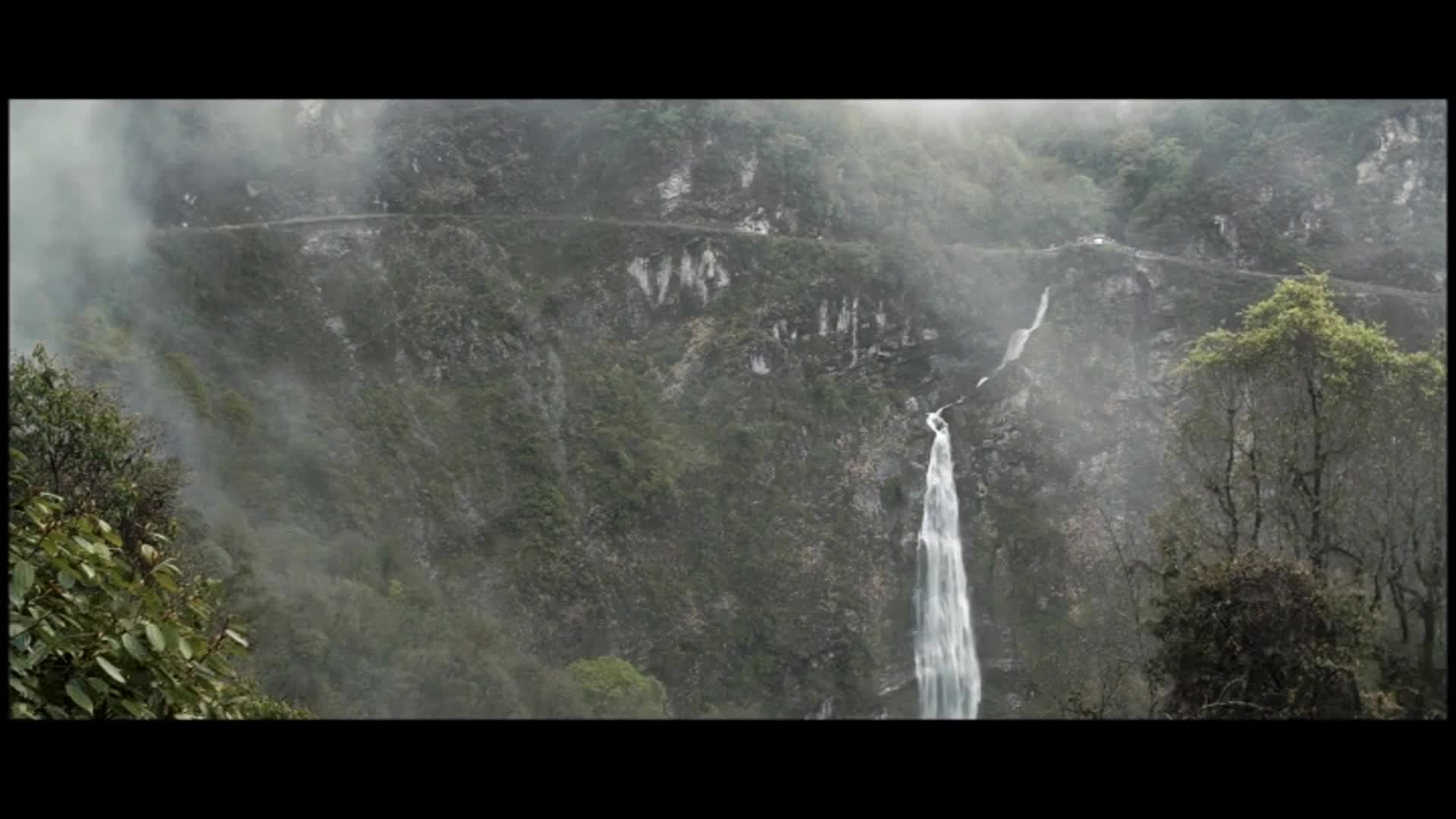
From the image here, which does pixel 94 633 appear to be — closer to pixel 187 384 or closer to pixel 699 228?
pixel 187 384

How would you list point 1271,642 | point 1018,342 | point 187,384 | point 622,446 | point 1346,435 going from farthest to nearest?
point 1018,342 → point 622,446 → point 187,384 → point 1346,435 → point 1271,642

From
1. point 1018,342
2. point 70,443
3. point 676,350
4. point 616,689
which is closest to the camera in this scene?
point 70,443

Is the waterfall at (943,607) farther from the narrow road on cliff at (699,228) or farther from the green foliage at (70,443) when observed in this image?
the green foliage at (70,443)

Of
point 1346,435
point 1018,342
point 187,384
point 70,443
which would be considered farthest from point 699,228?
point 70,443

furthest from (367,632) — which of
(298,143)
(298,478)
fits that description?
(298,143)

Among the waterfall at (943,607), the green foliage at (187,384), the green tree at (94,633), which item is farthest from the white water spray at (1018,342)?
the green tree at (94,633)

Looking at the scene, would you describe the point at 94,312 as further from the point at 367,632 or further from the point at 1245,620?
the point at 1245,620

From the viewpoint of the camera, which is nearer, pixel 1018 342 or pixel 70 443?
pixel 70 443

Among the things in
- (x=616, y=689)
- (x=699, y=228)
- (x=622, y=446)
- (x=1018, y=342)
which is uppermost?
(x=699, y=228)
